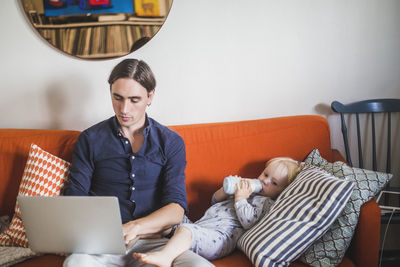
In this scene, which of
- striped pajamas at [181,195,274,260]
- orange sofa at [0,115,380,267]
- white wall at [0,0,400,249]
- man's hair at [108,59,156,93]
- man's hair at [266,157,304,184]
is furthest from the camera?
white wall at [0,0,400,249]

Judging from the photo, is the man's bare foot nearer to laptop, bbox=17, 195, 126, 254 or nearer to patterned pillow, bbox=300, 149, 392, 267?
laptop, bbox=17, 195, 126, 254

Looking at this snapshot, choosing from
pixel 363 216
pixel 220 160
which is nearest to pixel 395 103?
pixel 363 216

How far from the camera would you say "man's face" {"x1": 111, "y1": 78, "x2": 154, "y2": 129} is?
4.77ft

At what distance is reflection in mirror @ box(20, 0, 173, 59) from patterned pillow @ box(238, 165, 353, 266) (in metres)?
1.19

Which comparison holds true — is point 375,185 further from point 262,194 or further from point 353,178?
point 262,194

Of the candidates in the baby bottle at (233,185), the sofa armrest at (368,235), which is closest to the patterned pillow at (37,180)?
the baby bottle at (233,185)

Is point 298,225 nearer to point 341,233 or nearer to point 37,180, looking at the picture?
point 341,233

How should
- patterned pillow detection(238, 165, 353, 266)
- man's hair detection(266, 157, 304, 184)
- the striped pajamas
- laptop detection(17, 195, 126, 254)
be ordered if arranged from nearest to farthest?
laptop detection(17, 195, 126, 254)
patterned pillow detection(238, 165, 353, 266)
the striped pajamas
man's hair detection(266, 157, 304, 184)

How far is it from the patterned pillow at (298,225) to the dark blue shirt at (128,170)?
39 cm

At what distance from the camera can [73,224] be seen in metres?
1.11

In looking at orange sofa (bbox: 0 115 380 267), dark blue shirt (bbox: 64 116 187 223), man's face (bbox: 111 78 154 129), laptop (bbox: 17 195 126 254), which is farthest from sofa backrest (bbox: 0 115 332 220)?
laptop (bbox: 17 195 126 254)

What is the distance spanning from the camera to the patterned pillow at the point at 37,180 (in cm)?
154

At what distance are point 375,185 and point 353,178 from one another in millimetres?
84

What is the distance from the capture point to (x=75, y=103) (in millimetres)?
1996
